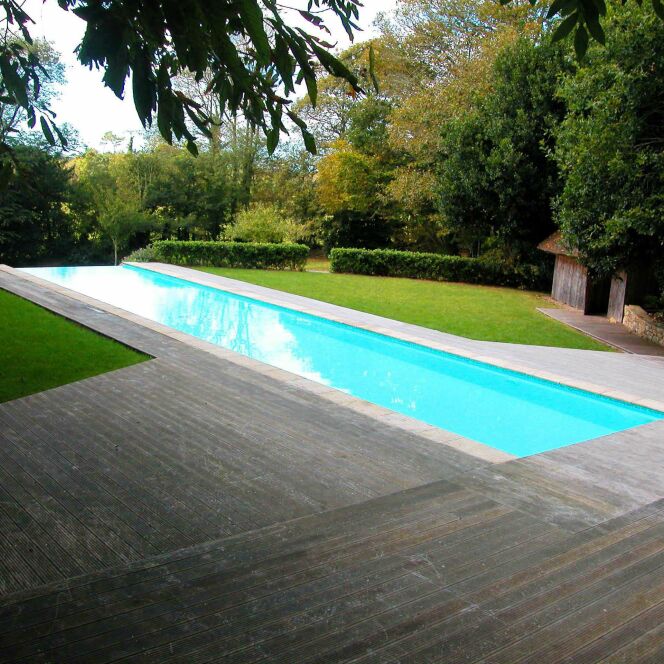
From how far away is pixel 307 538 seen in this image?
3.37 metres

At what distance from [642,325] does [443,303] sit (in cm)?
474

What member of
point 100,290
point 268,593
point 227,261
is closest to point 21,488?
point 268,593

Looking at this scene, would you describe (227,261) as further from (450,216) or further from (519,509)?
(519,509)

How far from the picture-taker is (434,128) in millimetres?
20109

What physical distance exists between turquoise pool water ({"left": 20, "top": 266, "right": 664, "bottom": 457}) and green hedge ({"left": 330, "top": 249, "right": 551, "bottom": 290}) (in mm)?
7227

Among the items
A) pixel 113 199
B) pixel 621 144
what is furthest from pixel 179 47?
pixel 113 199

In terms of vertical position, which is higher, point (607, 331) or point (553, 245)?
point (553, 245)

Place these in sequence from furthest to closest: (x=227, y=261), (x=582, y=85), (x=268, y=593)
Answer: (x=227, y=261)
(x=582, y=85)
(x=268, y=593)

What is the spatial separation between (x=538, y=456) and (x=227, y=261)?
17641mm

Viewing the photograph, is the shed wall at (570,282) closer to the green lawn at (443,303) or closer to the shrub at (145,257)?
the green lawn at (443,303)

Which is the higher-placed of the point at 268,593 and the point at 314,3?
the point at 314,3

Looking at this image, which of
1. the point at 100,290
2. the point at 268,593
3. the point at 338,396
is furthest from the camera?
the point at 100,290

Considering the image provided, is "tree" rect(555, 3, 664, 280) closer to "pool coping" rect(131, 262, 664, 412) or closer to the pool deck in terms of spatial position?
"pool coping" rect(131, 262, 664, 412)

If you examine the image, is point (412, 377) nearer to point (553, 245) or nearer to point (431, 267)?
point (553, 245)
